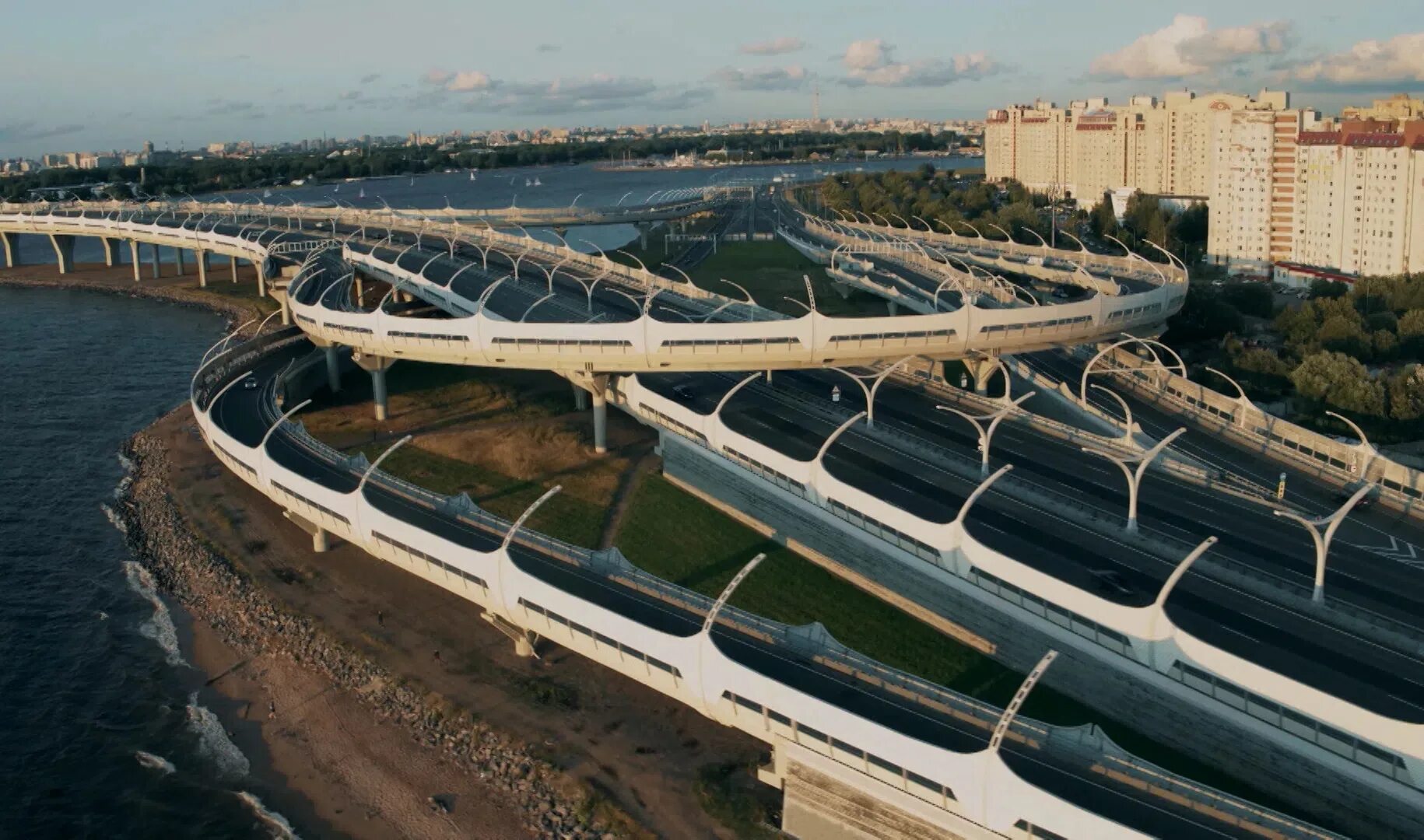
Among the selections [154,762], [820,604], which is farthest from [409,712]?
[820,604]

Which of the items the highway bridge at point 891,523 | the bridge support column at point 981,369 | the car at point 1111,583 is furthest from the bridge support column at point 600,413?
the car at point 1111,583

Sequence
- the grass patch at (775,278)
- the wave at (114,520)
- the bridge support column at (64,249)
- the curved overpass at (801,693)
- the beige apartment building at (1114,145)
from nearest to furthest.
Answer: the curved overpass at (801,693), the wave at (114,520), the grass patch at (775,278), the bridge support column at (64,249), the beige apartment building at (1114,145)

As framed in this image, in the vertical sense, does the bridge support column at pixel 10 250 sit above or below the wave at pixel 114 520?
above

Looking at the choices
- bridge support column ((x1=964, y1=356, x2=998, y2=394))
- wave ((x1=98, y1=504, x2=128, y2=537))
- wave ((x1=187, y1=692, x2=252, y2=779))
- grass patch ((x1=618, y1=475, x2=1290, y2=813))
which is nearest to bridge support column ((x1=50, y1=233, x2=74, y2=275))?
wave ((x1=98, y1=504, x2=128, y2=537))

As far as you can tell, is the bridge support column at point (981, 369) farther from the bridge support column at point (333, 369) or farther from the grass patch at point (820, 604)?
the bridge support column at point (333, 369)

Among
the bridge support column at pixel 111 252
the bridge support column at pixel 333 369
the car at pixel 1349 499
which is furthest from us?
the bridge support column at pixel 111 252

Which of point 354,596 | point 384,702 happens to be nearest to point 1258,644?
point 384,702

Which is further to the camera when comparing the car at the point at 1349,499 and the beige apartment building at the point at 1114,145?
the beige apartment building at the point at 1114,145

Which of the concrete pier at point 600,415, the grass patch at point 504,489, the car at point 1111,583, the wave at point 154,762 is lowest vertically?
the wave at point 154,762
